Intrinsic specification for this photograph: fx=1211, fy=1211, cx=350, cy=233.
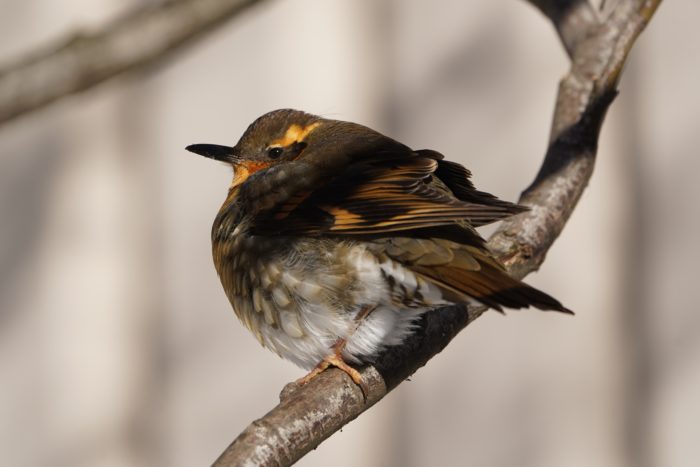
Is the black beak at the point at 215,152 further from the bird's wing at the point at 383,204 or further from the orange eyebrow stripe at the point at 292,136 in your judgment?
the bird's wing at the point at 383,204

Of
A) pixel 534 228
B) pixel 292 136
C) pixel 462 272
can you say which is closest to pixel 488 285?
pixel 462 272

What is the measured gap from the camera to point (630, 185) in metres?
3.58

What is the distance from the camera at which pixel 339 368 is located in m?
2.13

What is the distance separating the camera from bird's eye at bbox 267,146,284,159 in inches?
102

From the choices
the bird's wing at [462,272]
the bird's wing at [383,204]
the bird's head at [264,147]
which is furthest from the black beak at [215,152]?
the bird's wing at [462,272]

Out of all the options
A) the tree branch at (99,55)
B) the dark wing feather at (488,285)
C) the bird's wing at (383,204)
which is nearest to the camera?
the dark wing feather at (488,285)

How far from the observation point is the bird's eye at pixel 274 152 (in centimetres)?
259

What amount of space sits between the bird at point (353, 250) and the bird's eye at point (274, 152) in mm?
113

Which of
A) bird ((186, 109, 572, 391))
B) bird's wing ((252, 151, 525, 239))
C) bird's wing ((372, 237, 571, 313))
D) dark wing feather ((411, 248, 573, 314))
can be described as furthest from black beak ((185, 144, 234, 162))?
dark wing feather ((411, 248, 573, 314))

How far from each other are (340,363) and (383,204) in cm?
29

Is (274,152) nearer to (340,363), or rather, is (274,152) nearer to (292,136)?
(292,136)

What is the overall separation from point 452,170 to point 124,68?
0.66 metres

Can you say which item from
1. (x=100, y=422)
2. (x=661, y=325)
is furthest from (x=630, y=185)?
(x=100, y=422)

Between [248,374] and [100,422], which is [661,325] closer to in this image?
[248,374]
